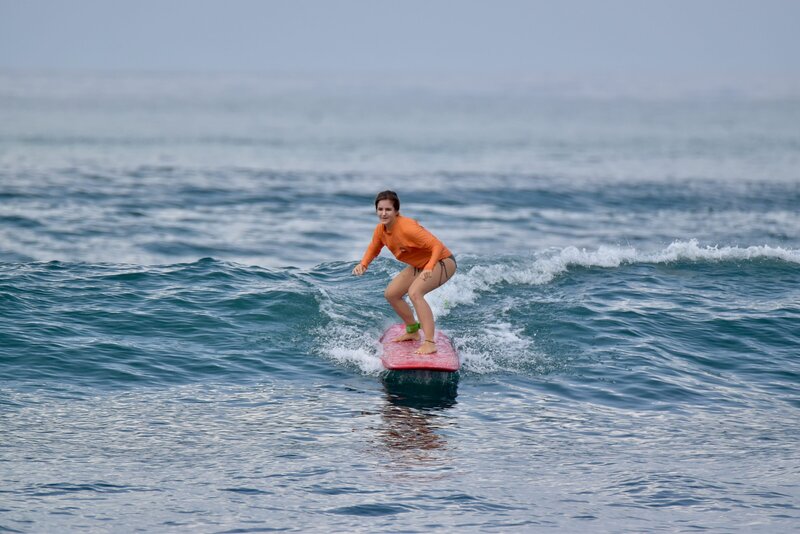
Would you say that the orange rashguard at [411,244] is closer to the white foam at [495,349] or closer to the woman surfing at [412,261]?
the woman surfing at [412,261]

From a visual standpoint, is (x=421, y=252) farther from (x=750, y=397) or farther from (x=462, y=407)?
(x=750, y=397)

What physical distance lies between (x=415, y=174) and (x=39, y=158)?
1554 centimetres

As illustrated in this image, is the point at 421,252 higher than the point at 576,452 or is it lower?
higher

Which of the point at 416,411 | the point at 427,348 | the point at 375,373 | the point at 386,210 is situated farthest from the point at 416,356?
the point at 386,210

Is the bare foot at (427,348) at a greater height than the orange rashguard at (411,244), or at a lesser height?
lesser

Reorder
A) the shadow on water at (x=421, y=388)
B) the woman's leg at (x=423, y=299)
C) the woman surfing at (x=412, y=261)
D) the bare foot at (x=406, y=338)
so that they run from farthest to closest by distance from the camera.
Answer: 1. the bare foot at (x=406, y=338)
2. the woman's leg at (x=423, y=299)
3. the woman surfing at (x=412, y=261)
4. the shadow on water at (x=421, y=388)

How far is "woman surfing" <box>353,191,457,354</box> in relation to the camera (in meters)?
13.3

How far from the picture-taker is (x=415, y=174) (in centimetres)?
4228

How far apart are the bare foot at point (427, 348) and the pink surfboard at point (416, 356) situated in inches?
2.4

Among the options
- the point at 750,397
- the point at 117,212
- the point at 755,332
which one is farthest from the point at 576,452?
the point at 117,212

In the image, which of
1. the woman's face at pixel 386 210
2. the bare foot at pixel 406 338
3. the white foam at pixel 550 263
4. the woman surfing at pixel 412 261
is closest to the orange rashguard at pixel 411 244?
the woman surfing at pixel 412 261

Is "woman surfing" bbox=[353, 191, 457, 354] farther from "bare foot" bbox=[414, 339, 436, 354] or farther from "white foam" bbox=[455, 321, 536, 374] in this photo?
"white foam" bbox=[455, 321, 536, 374]

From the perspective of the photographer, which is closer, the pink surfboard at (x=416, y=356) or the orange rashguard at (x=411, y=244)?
the pink surfboard at (x=416, y=356)

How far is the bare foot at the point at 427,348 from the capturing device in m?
13.5
